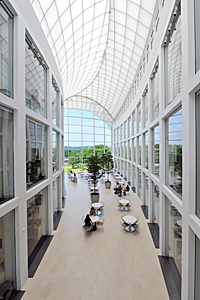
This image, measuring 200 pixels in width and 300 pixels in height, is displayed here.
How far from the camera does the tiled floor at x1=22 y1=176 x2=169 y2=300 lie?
16.4 feet

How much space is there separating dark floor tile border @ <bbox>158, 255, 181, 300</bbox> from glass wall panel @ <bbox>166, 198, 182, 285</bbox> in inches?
9.6

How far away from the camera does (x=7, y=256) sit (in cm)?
460

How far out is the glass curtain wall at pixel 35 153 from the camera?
615 cm

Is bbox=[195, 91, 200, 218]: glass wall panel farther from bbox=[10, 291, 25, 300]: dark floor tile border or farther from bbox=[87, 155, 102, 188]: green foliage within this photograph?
bbox=[87, 155, 102, 188]: green foliage

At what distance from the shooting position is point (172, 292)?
4.99 meters

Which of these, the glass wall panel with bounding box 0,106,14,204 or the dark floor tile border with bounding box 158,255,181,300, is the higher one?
the glass wall panel with bounding box 0,106,14,204

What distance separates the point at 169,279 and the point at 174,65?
770 cm

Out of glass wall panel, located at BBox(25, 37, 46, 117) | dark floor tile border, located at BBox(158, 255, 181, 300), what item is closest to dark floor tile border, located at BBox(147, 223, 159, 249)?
dark floor tile border, located at BBox(158, 255, 181, 300)

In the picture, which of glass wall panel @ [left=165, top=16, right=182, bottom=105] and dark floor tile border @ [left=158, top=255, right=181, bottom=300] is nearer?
dark floor tile border @ [left=158, top=255, right=181, bottom=300]

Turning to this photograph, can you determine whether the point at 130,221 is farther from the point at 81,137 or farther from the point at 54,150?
the point at 81,137

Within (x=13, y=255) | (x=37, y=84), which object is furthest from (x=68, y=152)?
(x=13, y=255)

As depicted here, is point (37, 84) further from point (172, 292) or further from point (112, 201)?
point (112, 201)

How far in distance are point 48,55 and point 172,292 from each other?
11287mm

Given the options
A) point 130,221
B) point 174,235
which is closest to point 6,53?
point 174,235
